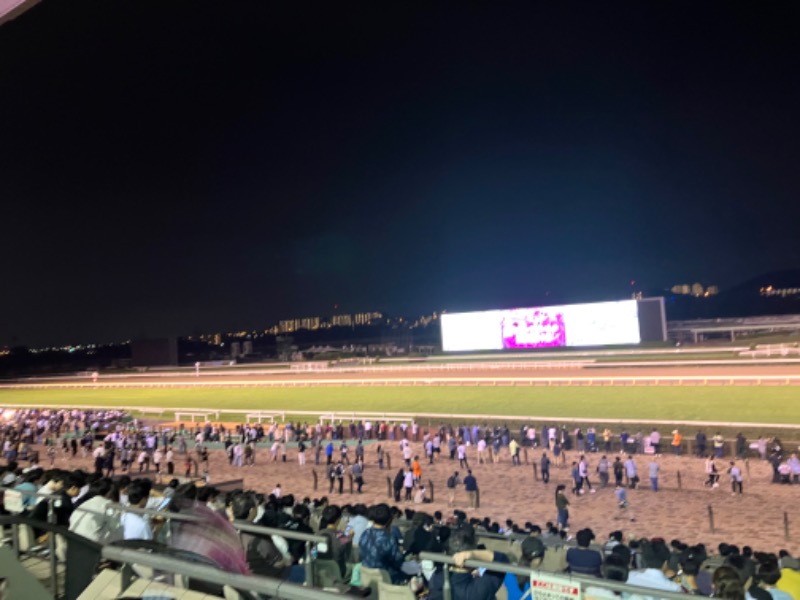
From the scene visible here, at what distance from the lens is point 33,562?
11.7 feet

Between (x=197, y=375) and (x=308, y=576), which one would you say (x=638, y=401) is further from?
(x=197, y=375)

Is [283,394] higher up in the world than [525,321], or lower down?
lower down

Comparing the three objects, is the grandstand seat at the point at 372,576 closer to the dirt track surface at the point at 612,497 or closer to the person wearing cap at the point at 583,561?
the person wearing cap at the point at 583,561

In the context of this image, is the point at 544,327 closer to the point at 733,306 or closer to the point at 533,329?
the point at 533,329

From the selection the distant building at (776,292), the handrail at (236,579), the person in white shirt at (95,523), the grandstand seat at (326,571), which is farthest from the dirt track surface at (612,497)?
the distant building at (776,292)

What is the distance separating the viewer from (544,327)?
1558 inches

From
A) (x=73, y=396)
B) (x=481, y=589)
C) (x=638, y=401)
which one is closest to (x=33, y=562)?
(x=481, y=589)

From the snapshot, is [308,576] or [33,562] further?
[33,562]

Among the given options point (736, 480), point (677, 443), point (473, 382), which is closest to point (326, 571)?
point (736, 480)

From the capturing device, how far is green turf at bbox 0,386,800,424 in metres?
21.1

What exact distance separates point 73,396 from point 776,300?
8940 centimetres

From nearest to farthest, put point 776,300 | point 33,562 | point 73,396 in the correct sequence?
1. point 33,562
2. point 73,396
3. point 776,300

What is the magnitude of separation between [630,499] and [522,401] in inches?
476

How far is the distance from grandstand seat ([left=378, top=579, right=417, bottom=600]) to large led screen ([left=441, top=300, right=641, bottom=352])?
36303 mm
